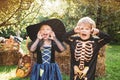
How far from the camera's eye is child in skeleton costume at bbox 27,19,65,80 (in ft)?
17.7

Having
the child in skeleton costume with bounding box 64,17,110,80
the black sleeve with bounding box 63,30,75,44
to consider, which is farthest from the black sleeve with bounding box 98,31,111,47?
the black sleeve with bounding box 63,30,75,44

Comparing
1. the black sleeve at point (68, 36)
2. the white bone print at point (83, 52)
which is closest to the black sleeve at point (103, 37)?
the white bone print at point (83, 52)

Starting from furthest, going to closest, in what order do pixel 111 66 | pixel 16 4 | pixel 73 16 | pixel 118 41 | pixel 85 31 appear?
1. pixel 118 41
2. pixel 73 16
3. pixel 111 66
4. pixel 16 4
5. pixel 85 31

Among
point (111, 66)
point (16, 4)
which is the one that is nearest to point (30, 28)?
point (16, 4)

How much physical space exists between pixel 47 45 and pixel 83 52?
1.98ft

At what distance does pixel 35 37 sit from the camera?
5.48 metres

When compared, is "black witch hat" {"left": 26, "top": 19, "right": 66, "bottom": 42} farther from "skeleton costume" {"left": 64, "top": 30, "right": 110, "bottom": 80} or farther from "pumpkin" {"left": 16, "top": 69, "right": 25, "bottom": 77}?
"pumpkin" {"left": 16, "top": 69, "right": 25, "bottom": 77}

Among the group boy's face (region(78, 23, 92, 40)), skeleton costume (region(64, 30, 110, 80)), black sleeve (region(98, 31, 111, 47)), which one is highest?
boy's face (region(78, 23, 92, 40))

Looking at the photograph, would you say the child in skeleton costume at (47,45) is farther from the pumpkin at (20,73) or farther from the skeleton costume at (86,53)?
the pumpkin at (20,73)

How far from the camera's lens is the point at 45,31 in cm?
543

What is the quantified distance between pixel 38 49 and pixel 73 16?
35.7 ft

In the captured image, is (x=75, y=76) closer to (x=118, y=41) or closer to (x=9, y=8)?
(x=9, y=8)

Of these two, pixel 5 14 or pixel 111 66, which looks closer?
pixel 5 14

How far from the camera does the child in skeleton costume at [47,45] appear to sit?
5.41 meters
